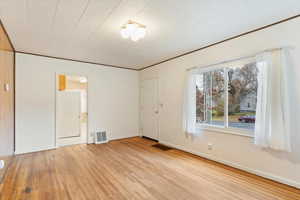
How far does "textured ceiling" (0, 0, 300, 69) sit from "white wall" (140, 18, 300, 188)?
0.23m

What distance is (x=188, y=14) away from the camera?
222 cm

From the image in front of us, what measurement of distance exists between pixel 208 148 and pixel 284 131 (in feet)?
4.91

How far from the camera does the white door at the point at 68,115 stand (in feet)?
17.1

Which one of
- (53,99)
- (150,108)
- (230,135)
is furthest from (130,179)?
Result: (53,99)

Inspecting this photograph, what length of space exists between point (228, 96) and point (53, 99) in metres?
4.42

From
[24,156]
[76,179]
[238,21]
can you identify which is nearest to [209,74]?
[238,21]

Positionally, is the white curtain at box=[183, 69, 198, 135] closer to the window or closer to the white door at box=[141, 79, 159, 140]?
the window

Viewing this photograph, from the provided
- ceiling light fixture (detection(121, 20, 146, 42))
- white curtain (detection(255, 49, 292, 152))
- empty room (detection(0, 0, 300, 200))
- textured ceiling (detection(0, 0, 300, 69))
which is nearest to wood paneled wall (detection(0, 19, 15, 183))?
empty room (detection(0, 0, 300, 200))

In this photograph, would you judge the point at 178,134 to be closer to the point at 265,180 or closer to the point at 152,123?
the point at 152,123

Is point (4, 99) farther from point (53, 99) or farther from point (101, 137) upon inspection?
point (101, 137)

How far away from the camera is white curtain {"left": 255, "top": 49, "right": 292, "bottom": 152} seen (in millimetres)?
2246

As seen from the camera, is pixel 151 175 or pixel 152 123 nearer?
pixel 151 175

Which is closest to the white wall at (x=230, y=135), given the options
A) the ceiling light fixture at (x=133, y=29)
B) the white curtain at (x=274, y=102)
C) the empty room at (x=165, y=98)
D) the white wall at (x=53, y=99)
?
the empty room at (x=165, y=98)

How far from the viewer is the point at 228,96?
3180 mm
